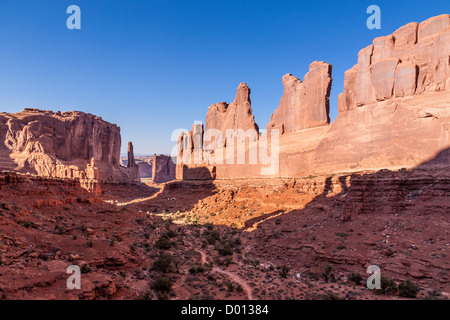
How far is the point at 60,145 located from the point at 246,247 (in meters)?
76.1

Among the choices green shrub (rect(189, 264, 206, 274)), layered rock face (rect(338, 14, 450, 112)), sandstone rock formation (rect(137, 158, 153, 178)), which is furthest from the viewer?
sandstone rock formation (rect(137, 158, 153, 178))

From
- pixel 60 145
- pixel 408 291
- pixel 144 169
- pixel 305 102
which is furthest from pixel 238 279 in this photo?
pixel 144 169

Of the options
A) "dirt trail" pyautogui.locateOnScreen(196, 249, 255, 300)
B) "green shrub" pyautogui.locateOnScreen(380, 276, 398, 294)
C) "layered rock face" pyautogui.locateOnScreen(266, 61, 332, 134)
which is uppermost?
"layered rock face" pyautogui.locateOnScreen(266, 61, 332, 134)

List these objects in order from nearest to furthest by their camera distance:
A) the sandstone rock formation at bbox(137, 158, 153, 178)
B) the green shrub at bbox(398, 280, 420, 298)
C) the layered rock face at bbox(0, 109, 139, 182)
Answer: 1. the green shrub at bbox(398, 280, 420, 298)
2. the layered rock face at bbox(0, 109, 139, 182)
3. the sandstone rock formation at bbox(137, 158, 153, 178)

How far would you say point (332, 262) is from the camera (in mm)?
15531

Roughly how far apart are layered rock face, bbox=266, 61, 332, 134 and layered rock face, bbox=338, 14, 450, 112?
4834 mm

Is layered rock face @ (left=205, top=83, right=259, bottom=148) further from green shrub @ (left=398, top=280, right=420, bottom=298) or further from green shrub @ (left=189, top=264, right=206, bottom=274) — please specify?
green shrub @ (left=398, top=280, right=420, bottom=298)

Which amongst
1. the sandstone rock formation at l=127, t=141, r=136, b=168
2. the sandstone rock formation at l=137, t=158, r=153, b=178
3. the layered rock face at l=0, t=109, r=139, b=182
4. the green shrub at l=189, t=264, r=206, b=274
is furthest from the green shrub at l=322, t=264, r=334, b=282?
the sandstone rock formation at l=137, t=158, r=153, b=178

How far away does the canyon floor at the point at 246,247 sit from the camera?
10391 millimetres

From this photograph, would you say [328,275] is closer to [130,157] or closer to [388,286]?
[388,286]

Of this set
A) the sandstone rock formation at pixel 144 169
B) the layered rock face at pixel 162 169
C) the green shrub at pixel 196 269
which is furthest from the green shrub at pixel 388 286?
the sandstone rock formation at pixel 144 169

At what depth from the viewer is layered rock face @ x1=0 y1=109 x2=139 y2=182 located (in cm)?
6694
